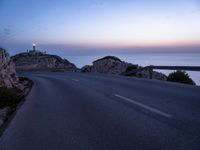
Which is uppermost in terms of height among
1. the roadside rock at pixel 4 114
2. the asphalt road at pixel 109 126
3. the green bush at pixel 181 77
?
the green bush at pixel 181 77

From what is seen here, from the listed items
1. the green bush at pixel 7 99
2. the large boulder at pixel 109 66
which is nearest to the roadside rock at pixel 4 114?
the green bush at pixel 7 99

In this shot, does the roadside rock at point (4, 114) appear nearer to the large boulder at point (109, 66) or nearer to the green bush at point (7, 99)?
the green bush at point (7, 99)

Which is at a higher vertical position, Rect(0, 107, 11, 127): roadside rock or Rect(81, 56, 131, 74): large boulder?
Rect(81, 56, 131, 74): large boulder

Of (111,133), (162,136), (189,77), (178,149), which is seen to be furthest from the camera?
(189,77)

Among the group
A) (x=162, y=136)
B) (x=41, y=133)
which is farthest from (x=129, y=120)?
(x=41, y=133)

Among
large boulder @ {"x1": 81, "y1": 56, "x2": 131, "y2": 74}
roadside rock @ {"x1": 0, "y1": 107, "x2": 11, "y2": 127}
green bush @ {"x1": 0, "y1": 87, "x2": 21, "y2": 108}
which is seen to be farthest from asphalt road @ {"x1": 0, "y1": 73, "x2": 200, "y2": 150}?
large boulder @ {"x1": 81, "y1": 56, "x2": 131, "y2": 74}

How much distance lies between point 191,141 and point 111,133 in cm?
158

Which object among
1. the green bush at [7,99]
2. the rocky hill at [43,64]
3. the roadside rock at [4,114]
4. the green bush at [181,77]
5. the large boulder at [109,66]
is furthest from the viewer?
the rocky hill at [43,64]

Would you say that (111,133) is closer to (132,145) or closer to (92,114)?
(132,145)

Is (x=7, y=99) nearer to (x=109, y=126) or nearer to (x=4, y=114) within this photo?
(x=4, y=114)

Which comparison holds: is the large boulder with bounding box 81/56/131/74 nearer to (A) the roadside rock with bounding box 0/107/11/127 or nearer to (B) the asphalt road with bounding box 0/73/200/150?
(A) the roadside rock with bounding box 0/107/11/127

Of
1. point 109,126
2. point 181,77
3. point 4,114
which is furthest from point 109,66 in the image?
point 109,126

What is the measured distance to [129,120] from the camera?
738 cm

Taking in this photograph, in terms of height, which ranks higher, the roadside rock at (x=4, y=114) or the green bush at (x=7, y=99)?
the green bush at (x=7, y=99)
